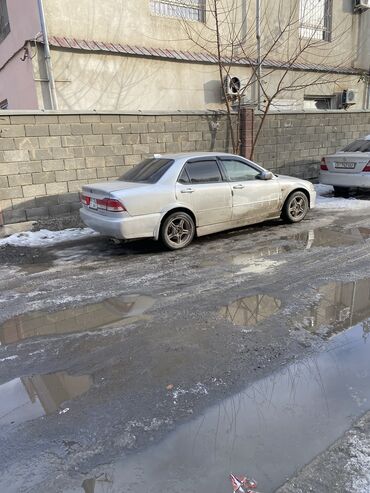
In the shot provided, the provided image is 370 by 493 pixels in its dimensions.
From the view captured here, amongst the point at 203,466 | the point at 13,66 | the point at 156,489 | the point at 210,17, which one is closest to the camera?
the point at 156,489

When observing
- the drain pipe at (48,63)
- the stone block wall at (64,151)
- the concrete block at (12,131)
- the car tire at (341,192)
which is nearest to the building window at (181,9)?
the drain pipe at (48,63)

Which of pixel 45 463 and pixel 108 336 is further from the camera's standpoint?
pixel 108 336

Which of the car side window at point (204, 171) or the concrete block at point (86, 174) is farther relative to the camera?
the concrete block at point (86, 174)

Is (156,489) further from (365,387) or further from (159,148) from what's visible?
(159,148)

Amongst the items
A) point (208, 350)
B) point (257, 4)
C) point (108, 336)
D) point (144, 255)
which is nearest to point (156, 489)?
point (208, 350)

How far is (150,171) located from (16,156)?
2.99 m

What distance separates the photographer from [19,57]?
10.7 metres

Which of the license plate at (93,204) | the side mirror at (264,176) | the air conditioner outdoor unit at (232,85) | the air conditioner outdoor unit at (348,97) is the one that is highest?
the air conditioner outdoor unit at (232,85)

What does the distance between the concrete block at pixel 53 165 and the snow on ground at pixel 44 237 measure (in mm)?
1261

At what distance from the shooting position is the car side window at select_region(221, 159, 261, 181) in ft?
24.1

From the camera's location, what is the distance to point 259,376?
127 inches

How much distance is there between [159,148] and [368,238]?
16.6ft

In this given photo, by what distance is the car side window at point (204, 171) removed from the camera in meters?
6.91

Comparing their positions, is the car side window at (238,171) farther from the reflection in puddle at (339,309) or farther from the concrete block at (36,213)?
the concrete block at (36,213)
